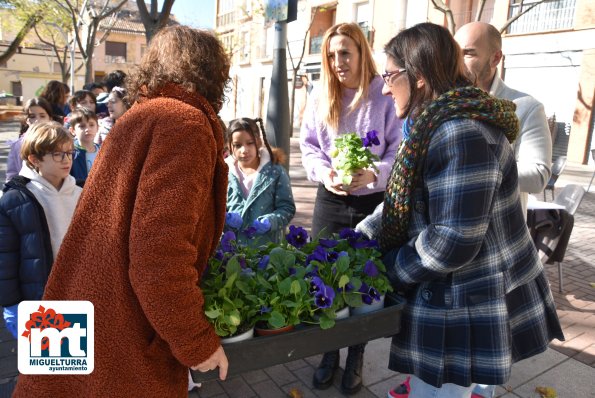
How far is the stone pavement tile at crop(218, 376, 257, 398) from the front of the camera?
2.67m

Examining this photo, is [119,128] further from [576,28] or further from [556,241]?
[576,28]

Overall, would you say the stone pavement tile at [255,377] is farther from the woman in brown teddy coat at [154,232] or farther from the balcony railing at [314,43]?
the balcony railing at [314,43]

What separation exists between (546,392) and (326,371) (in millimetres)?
1279

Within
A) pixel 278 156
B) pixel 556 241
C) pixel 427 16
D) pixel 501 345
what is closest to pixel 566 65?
pixel 427 16

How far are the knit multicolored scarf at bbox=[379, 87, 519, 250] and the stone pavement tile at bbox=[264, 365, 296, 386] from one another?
151cm

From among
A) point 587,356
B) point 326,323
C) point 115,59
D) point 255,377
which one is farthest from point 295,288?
point 115,59

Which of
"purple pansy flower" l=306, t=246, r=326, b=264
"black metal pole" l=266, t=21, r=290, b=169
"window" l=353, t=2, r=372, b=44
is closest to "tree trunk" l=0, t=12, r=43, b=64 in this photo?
"window" l=353, t=2, r=372, b=44

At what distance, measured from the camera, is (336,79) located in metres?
2.80

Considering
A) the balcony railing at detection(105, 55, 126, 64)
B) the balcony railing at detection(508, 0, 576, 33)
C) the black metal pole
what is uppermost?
the balcony railing at detection(105, 55, 126, 64)

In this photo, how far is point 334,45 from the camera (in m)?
2.73

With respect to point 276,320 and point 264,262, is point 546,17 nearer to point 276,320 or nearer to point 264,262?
point 264,262

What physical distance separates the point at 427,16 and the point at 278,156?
1813 centimetres

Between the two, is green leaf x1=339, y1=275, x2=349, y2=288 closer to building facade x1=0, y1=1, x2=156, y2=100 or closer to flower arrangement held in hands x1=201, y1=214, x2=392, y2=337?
flower arrangement held in hands x1=201, y1=214, x2=392, y2=337

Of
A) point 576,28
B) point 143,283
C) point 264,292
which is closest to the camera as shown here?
point 143,283
